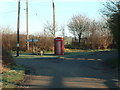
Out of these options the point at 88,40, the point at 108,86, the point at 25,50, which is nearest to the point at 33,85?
the point at 108,86

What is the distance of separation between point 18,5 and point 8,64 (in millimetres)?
17232

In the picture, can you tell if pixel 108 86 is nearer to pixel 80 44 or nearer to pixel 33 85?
pixel 33 85

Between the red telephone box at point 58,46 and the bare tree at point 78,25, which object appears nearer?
the red telephone box at point 58,46

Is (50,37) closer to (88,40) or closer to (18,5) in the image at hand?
(88,40)

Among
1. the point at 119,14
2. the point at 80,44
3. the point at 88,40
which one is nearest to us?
the point at 119,14

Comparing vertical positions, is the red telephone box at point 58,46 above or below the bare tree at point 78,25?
below

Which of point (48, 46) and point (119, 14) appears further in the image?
point (48, 46)

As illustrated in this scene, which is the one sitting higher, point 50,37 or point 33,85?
point 50,37

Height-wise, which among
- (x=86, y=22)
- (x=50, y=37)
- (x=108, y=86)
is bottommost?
(x=108, y=86)

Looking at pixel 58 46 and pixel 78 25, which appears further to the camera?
pixel 78 25

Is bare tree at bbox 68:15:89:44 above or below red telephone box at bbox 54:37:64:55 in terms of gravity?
above

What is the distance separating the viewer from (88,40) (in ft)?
144

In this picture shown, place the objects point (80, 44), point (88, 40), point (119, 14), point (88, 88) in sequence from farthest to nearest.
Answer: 1. point (80, 44)
2. point (88, 40)
3. point (119, 14)
4. point (88, 88)

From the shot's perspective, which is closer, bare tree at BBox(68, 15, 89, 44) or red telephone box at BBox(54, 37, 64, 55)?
red telephone box at BBox(54, 37, 64, 55)
